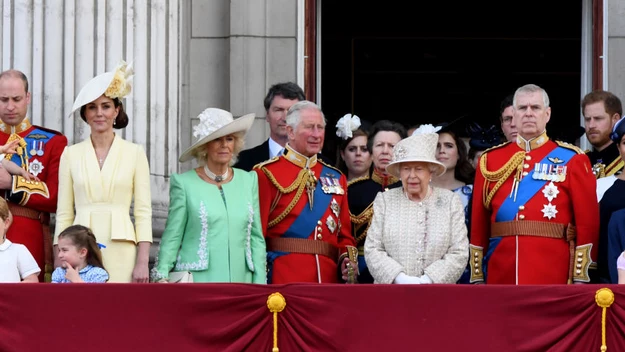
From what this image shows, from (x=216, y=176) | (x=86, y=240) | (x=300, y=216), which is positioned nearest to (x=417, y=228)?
(x=300, y=216)

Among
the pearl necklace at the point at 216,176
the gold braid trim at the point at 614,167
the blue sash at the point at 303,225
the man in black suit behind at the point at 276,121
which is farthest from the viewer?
the man in black suit behind at the point at 276,121

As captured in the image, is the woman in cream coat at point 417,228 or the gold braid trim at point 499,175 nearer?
the woman in cream coat at point 417,228

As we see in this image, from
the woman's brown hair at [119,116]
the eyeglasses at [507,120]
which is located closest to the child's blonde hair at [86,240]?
the woman's brown hair at [119,116]

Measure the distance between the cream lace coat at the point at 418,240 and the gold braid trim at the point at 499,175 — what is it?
0.84ft

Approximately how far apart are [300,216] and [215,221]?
0.60 m

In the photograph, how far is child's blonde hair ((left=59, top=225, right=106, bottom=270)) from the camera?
26.8ft

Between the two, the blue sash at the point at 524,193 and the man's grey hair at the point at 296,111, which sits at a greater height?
the man's grey hair at the point at 296,111

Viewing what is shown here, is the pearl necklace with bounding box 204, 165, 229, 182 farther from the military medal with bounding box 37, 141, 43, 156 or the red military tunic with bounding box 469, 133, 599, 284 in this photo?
the red military tunic with bounding box 469, 133, 599, 284

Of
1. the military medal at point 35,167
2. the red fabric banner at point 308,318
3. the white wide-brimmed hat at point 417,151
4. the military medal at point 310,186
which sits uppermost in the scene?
the white wide-brimmed hat at point 417,151

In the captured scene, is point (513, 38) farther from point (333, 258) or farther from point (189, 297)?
point (189, 297)

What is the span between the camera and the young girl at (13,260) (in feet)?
26.7

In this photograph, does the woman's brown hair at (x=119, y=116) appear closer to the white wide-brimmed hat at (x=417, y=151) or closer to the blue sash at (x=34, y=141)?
the blue sash at (x=34, y=141)

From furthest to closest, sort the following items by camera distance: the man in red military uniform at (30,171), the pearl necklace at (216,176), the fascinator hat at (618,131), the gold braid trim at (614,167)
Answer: the gold braid trim at (614,167) < the man in red military uniform at (30,171) < the pearl necklace at (216,176) < the fascinator hat at (618,131)

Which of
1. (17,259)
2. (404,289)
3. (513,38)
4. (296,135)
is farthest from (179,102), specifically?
(513,38)
